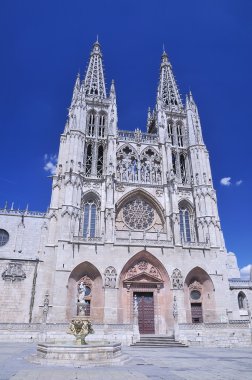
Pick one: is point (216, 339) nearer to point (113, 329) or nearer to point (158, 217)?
point (113, 329)

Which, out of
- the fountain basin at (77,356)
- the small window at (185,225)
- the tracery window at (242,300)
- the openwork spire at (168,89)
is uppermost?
the openwork spire at (168,89)

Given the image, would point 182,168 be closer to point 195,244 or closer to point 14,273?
point 195,244

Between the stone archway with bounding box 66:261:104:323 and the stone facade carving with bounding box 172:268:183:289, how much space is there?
19.3 ft

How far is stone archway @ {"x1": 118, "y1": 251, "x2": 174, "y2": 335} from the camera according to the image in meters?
22.8

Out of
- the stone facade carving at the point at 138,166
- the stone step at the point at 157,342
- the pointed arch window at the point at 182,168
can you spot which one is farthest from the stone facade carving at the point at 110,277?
the pointed arch window at the point at 182,168

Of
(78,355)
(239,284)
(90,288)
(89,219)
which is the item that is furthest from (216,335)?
(89,219)

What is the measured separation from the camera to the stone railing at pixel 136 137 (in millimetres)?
30938

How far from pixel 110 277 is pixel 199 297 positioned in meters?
8.19

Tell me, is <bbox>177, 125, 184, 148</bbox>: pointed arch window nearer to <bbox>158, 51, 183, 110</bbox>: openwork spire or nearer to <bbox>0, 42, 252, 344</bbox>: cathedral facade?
<bbox>0, 42, 252, 344</bbox>: cathedral facade

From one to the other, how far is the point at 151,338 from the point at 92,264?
23.2 ft

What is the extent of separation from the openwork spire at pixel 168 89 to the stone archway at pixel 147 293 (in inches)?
782

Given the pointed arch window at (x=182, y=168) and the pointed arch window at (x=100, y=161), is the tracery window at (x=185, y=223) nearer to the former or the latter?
the pointed arch window at (x=182, y=168)

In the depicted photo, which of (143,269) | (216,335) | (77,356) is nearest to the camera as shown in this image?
(77,356)

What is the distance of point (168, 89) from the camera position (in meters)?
37.9
